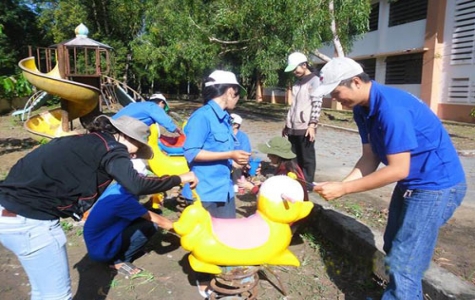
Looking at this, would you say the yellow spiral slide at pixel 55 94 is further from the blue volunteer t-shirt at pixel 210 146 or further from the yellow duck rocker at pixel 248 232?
the yellow duck rocker at pixel 248 232

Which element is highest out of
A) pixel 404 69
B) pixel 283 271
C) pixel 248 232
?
pixel 404 69

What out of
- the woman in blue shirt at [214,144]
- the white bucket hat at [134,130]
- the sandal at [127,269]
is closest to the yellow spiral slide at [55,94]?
the sandal at [127,269]

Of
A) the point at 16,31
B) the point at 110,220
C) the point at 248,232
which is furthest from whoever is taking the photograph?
the point at 16,31

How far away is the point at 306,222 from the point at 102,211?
6.50 feet

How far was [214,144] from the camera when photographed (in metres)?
2.84

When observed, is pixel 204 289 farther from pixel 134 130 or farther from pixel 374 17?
pixel 374 17

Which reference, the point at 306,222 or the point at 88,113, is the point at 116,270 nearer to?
the point at 306,222

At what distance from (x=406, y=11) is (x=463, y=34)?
3.25 m

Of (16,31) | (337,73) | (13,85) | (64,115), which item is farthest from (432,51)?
(16,31)

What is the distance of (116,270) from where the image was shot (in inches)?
129

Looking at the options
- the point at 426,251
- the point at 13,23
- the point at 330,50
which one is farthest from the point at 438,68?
the point at 13,23

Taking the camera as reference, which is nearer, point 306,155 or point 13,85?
point 306,155

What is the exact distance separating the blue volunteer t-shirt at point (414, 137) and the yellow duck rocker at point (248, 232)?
655 mm

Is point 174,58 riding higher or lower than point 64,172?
higher
